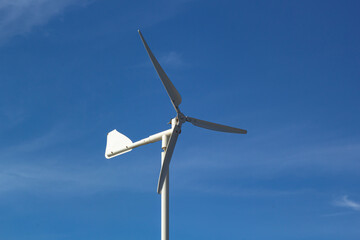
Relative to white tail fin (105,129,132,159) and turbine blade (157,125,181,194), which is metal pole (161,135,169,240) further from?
white tail fin (105,129,132,159)

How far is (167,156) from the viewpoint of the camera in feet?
78.5

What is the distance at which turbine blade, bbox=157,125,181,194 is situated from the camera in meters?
23.5

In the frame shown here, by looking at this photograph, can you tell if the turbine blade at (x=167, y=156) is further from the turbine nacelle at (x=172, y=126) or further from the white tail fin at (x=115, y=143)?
the white tail fin at (x=115, y=143)

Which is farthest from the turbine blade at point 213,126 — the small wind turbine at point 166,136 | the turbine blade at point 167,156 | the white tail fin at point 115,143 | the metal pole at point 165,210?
the white tail fin at point 115,143

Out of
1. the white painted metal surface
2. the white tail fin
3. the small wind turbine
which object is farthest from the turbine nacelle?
the white tail fin

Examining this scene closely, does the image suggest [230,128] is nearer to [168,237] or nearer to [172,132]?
[172,132]

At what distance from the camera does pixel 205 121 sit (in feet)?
85.3

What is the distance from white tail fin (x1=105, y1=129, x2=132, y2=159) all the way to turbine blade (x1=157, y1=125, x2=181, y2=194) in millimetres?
5587

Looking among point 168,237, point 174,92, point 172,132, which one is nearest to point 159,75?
point 174,92

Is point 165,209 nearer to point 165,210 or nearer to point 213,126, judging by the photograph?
point 165,210

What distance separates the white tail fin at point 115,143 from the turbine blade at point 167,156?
5587mm

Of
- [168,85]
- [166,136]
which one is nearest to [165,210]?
[166,136]

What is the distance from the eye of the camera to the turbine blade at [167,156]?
23.5 meters

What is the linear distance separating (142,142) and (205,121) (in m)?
4.19
